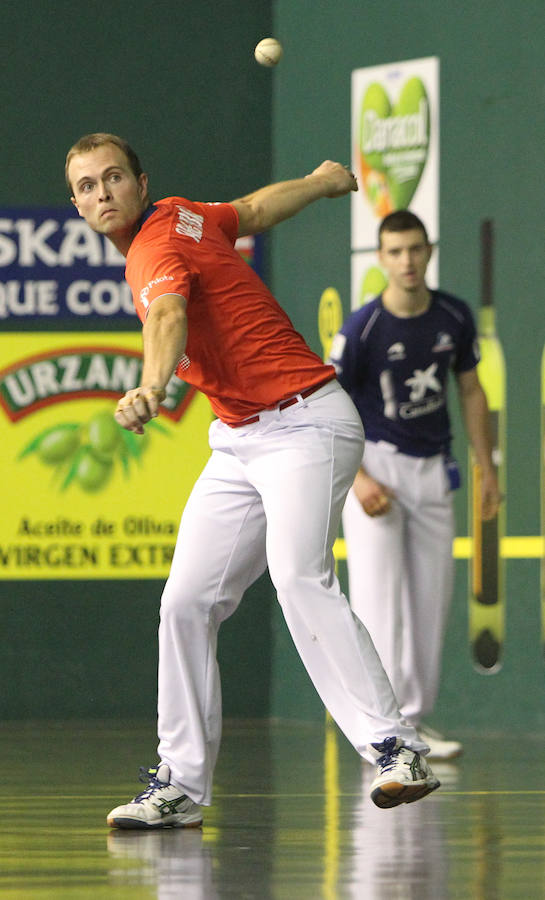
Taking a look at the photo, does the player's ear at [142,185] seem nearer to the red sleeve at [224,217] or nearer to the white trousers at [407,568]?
the red sleeve at [224,217]

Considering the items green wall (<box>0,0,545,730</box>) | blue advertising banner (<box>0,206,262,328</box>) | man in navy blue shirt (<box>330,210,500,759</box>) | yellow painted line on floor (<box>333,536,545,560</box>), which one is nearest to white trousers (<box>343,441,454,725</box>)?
man in navy blue shirt (<box>330,210,500,759</box>)

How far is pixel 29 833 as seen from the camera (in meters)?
3.85

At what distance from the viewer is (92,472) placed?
671 cm

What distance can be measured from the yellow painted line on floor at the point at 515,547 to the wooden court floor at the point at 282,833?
68cm

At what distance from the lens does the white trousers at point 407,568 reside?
532 centimetres

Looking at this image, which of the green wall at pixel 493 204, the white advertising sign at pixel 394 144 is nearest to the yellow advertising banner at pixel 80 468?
the green wall at pixel 493 204

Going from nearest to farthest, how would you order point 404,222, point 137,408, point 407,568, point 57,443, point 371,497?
point 137,408
point 371,497
point 404,222
point 407,568
point 57,443

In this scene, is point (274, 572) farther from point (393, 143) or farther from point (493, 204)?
point (393, 143)

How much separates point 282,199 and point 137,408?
954mm

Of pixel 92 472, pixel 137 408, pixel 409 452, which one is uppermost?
pixel 137 408

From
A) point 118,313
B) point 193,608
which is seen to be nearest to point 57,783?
point 193,608

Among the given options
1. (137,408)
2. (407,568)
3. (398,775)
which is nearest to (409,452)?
(407,568)

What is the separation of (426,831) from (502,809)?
43cm

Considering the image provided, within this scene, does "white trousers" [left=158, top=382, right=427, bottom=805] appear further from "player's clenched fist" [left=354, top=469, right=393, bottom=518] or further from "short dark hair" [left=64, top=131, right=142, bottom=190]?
"player's clenched fist" [left=354, top=469, right=393, bottom=518]
